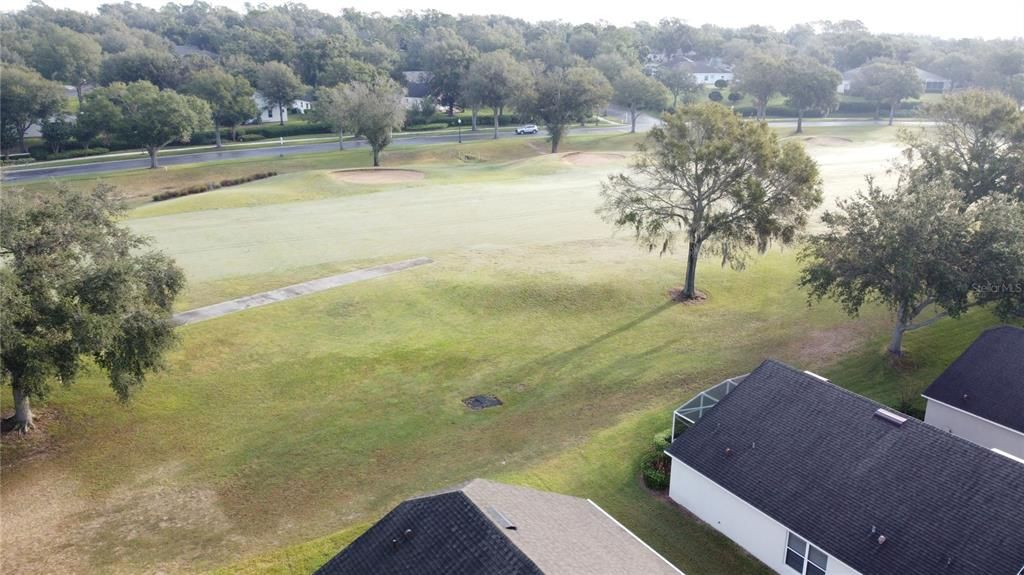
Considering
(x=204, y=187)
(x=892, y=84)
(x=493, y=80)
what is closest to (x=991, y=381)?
(x=204, y=187)

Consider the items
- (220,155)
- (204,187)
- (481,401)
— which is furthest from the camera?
(220,155)

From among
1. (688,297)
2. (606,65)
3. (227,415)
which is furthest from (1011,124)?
(606,65)

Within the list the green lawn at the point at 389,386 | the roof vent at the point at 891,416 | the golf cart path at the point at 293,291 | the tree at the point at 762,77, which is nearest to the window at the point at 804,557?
the green lawn at the point at 389,386

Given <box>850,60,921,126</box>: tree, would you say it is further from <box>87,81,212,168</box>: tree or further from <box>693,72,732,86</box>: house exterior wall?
<box>87,81,212,168</box>: tree

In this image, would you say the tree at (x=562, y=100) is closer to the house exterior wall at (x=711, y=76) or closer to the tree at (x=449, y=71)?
the tree at (x=449, y=71)

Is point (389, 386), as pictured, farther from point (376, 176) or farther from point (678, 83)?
point (678, 83)

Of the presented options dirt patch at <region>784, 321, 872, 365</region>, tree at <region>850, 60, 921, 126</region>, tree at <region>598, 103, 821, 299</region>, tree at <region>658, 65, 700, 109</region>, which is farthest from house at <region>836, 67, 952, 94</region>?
dirt patch at <region>784, 321, 872, 365</region>
